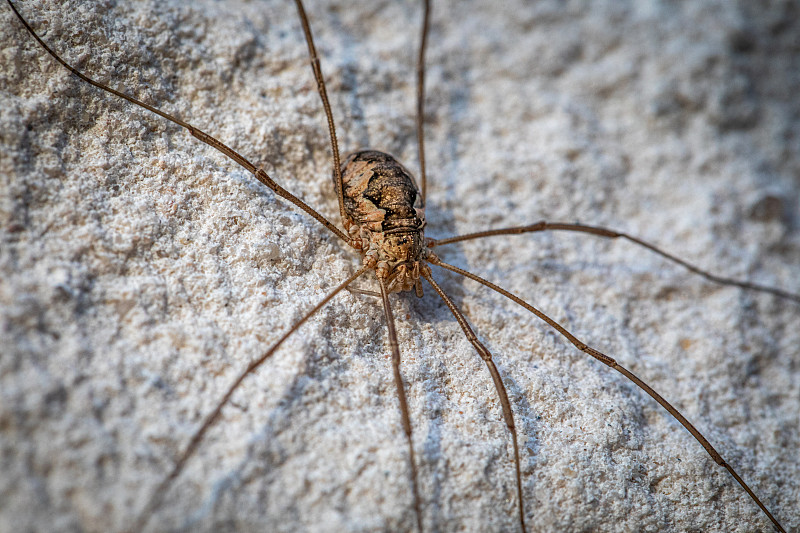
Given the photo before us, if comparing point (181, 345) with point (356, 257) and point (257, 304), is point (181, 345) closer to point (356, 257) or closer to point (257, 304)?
point (257, 304)

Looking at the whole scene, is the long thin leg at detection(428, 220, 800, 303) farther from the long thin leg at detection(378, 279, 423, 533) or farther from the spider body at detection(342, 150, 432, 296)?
the long thin leg at detection(378, 279, 423, 533)

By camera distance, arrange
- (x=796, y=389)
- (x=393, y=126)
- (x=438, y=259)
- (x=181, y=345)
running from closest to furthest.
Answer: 1. (x=181, y=345)
2. (x=438, y=259)
3. (x=796, y=389)
4. (x=393, y=126)

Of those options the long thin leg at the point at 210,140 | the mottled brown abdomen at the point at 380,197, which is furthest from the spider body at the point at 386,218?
the long thin leg at the point at 210,140

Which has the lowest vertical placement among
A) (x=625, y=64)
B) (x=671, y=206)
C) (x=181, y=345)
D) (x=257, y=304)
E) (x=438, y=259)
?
(x=181, y=345)

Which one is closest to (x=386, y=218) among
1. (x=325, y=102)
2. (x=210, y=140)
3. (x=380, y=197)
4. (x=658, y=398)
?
(x=380, y=197)

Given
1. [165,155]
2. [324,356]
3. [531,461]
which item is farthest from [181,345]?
[531,461]

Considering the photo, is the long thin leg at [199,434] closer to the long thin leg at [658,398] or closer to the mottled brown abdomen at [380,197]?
the mottled brown abdomen at [380,197]
